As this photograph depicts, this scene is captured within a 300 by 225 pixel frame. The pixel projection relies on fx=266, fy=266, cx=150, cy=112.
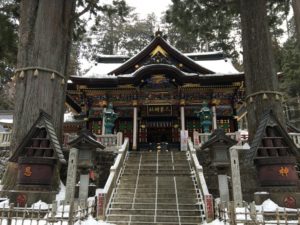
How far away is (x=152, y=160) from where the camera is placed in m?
12.6

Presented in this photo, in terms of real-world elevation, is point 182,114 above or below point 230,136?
above

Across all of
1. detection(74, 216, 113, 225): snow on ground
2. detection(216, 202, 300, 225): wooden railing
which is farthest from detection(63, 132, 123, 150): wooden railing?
detection(216, 202, 300, 225): wooden railing

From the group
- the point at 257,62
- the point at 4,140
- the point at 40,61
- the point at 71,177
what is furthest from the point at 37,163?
the point at 4,140

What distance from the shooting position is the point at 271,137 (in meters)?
7.52

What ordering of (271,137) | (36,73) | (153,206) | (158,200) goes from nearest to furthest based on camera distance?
1. (271,137)
2. (153,206)
3. (158,200)
4. (36,73)

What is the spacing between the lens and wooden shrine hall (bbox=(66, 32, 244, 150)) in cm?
1712

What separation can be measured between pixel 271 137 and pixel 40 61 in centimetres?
804

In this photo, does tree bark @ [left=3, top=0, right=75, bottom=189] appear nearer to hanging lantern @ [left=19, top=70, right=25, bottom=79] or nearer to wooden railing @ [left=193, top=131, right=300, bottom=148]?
hanging lantern @ [left=19, top=70, right=25, bottom=79]

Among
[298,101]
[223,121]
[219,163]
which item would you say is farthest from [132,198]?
[298,101]

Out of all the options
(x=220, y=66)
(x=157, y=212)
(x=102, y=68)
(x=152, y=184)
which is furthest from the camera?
(x=102, y=68)

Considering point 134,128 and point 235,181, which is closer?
point 235,181

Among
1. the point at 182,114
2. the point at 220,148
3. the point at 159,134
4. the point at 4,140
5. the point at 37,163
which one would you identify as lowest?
the point at 37,163

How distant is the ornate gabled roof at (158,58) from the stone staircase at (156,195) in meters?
7.59

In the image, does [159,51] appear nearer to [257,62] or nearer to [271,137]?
[257,62]
